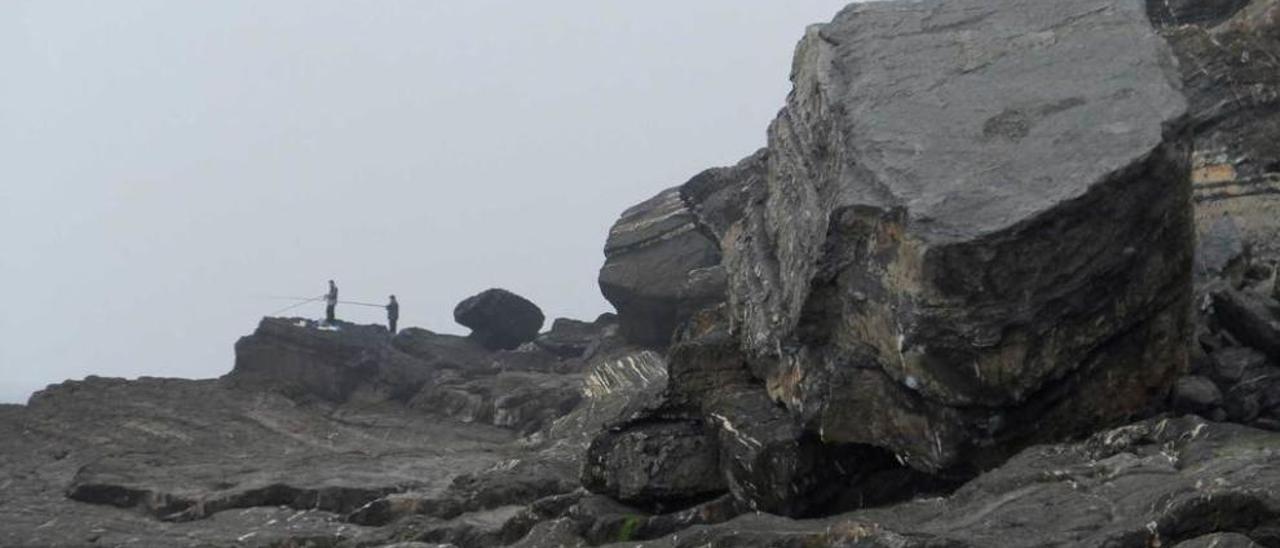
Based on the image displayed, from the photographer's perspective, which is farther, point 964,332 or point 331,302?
point 331,302

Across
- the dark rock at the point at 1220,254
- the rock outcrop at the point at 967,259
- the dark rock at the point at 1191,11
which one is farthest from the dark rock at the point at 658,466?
the dark rock at the point at 1191,11

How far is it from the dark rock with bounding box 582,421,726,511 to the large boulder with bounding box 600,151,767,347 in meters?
18.7

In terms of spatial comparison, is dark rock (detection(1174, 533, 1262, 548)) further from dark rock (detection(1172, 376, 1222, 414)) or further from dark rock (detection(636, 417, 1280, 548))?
dark rock (detection(1172, 376, 1222, 414))

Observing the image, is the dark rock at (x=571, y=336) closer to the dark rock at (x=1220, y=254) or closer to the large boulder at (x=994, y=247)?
the dark rock at (x=1220, y=254)

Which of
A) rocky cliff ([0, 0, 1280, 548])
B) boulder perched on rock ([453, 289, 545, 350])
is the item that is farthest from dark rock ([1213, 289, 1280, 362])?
boulder perched on rock ([453, 289, 545, 350])

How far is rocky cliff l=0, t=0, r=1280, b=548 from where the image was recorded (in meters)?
17.0

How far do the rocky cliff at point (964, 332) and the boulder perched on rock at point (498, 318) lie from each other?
28759 mm

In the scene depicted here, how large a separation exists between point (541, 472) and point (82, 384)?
20560 millimetres

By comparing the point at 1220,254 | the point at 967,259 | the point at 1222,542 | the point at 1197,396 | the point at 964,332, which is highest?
the point at 967,259

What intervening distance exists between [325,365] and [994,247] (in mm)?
36379

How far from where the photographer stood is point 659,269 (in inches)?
1885

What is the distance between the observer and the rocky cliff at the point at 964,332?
17000 mm

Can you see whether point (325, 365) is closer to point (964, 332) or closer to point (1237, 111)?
point (1237, 111)

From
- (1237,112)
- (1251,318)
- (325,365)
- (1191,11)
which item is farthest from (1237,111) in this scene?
(325,365)
